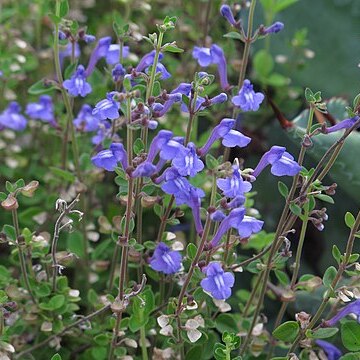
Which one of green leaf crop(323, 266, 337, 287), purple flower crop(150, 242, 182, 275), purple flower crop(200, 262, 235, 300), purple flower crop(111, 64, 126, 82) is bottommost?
purple flower crop(150, 242, 182, 275)

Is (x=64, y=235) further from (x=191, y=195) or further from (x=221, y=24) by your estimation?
(x=221, y=24)

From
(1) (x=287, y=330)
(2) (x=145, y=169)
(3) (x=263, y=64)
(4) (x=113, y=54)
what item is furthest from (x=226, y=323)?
(3) (x=263, y=64)

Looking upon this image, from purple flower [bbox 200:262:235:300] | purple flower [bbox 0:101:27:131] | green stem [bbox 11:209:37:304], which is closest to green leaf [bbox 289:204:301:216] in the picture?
purple flower [bbox 200:262:235:300]

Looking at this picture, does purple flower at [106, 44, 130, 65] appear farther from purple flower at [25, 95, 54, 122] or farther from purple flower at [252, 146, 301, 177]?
purple flower at [252, 146, 301, 177]

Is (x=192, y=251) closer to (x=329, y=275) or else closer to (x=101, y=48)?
(x=329, y=275)

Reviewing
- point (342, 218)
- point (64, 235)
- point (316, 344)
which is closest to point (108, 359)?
point (316, 344)

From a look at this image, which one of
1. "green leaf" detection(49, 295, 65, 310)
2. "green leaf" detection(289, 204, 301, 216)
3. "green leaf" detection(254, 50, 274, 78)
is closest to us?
"green leaf" detection(289, 204, 301, 216)

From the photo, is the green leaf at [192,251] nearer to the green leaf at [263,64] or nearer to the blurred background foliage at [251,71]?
the blurred background foliage at [251,71]

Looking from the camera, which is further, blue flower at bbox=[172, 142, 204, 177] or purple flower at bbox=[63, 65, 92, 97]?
purple flower at bbox=[63, 65, 92, 97]
